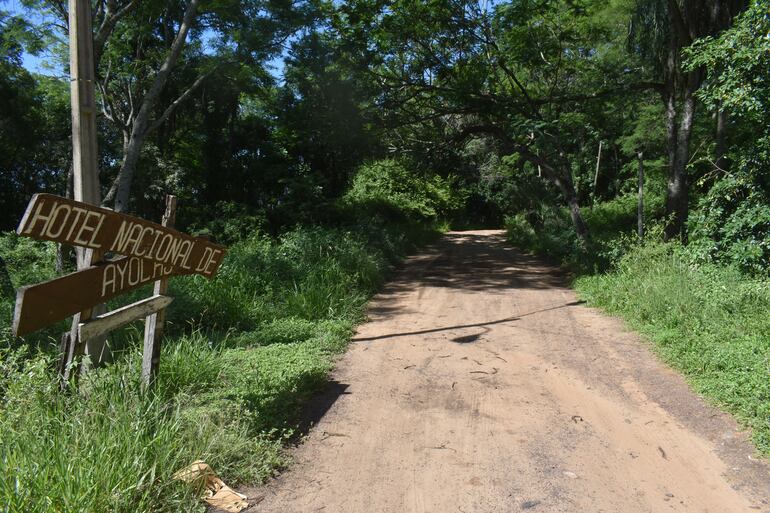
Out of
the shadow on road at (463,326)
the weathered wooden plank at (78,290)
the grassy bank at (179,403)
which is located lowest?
the shadow on road at (463,326)

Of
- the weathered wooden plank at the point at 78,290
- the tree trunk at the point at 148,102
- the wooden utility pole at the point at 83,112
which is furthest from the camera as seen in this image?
the tree trunk at the point at 148,102

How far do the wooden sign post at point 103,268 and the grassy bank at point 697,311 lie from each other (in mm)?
4623

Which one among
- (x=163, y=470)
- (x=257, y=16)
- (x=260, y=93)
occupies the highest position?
(x=257, y=16)

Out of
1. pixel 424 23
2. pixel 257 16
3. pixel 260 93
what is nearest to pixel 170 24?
pixel 260 93

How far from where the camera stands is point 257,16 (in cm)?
1377

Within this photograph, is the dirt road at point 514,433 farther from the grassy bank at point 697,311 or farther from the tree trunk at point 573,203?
the tree trunk at point 573,203

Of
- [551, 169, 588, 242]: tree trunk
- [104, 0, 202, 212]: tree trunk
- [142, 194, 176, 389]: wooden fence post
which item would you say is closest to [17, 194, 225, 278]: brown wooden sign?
[142, 194, 176, 389]: wooden fence post

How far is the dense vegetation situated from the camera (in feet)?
12.9

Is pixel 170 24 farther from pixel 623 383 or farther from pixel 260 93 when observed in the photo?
pixel 623 383

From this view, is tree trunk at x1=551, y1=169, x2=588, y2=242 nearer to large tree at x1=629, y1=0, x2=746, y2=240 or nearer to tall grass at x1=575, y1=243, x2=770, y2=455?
large tree at x1=629, y1=0, x2=746, y2=240

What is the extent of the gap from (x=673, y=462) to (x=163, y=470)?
3.53 meters

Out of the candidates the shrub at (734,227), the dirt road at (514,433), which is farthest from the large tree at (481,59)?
the dirt road at (514,433)

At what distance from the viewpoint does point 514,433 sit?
4.56 meters

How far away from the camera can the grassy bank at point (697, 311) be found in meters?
5.03
